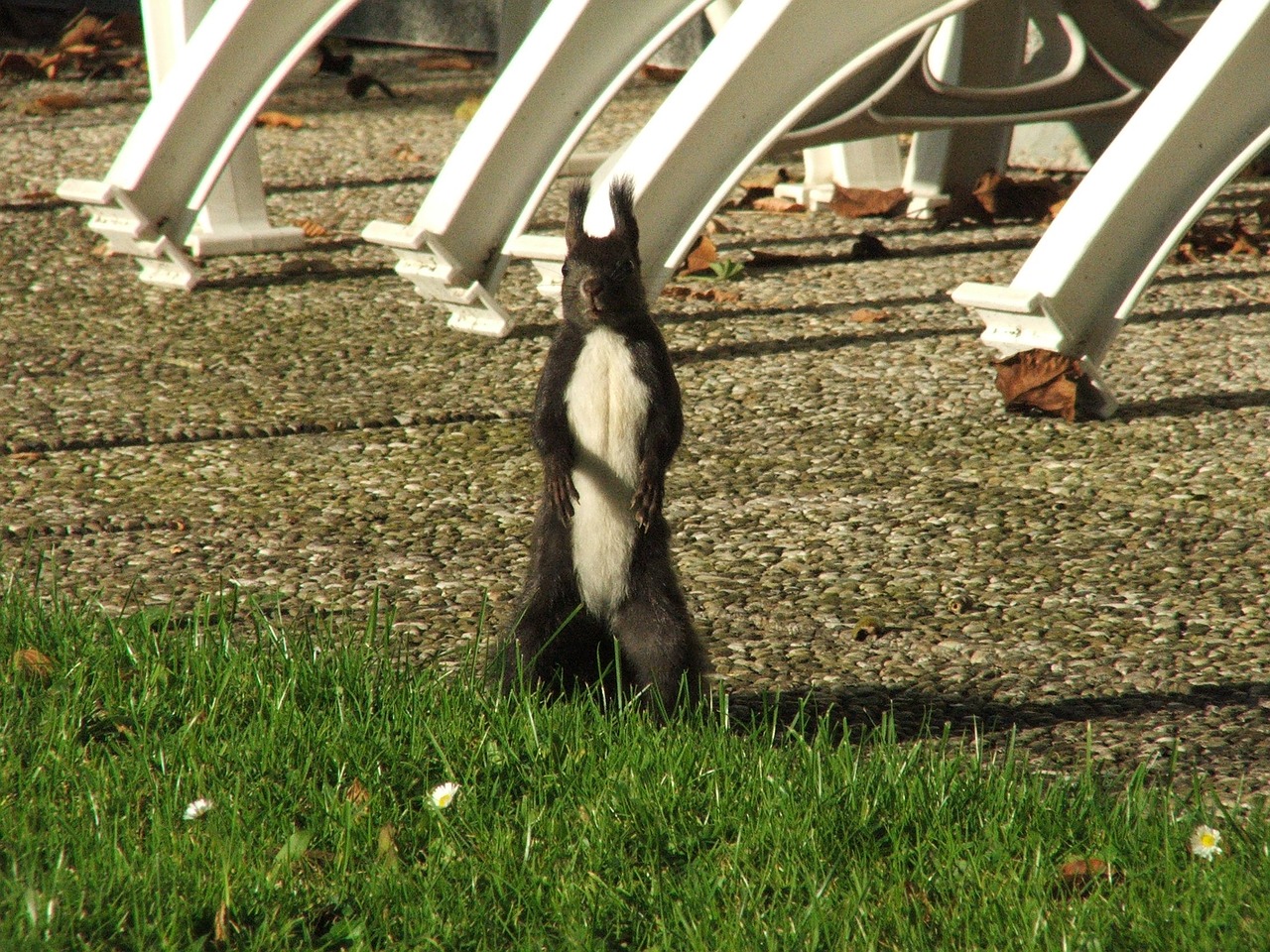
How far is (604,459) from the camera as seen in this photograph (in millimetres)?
2906

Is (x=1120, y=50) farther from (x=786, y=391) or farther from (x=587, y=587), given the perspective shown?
(x=587, y=587)

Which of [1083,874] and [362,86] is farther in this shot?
[362,86]

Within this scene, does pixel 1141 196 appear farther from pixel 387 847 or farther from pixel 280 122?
pixel 280 122

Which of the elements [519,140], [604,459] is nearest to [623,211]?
[604,459]

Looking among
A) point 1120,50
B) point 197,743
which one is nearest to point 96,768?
point 197,743

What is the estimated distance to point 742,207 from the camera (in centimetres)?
825

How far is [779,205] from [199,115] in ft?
10.4

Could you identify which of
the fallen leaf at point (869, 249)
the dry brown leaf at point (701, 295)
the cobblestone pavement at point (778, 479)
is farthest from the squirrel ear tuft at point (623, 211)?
the fallen leaf at point (869, 249)

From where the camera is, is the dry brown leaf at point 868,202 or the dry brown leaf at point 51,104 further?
the dry brown leaf at point 51,104

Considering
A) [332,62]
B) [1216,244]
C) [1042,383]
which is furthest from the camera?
[332,62]

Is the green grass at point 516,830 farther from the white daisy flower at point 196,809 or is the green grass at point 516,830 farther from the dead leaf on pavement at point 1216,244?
the dead leaf on pavement at point 1216,244

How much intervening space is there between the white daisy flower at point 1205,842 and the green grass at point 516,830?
0.05ft

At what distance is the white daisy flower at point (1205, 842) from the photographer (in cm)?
228

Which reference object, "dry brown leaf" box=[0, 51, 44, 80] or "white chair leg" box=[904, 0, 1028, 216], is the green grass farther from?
"dry brown leaf" box=[0, 51, 44, 80]
